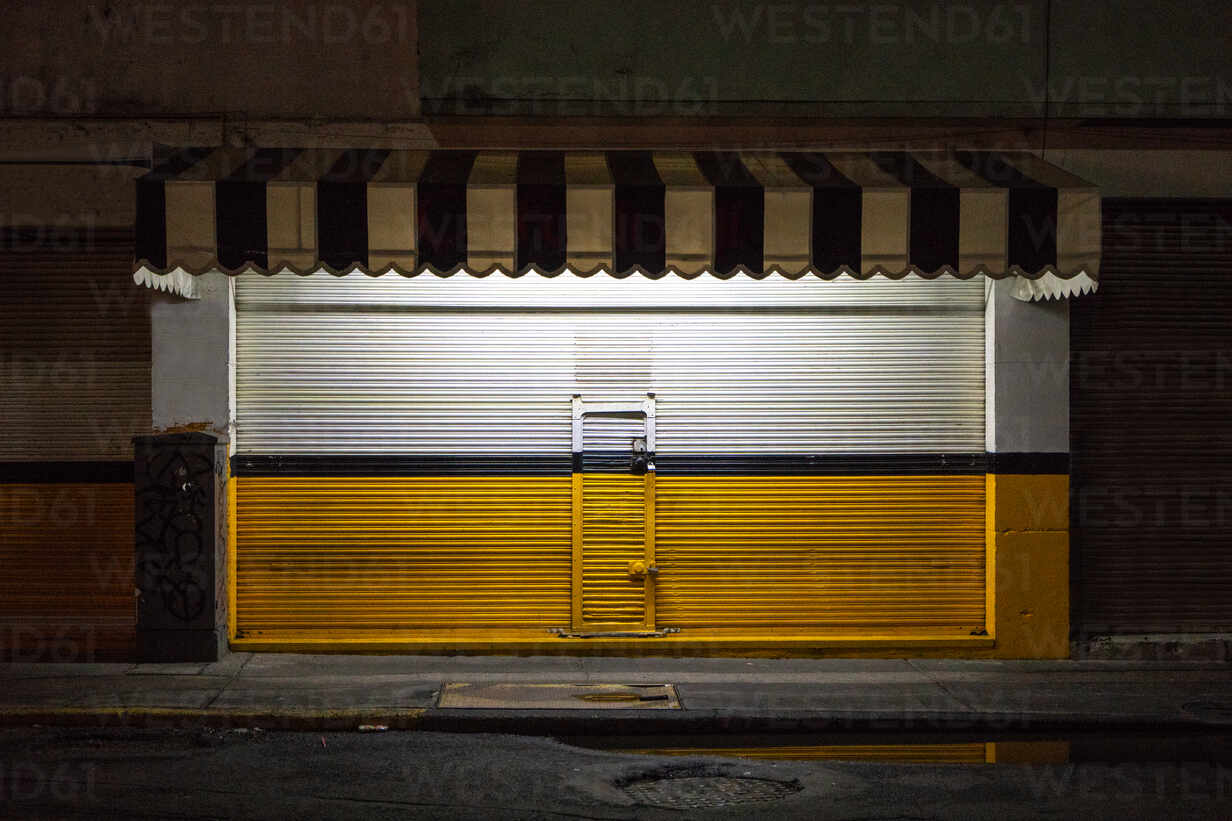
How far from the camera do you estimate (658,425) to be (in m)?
10.8

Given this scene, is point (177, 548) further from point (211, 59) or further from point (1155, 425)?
point (1155, 425)

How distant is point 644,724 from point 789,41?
5.72m

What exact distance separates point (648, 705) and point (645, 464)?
2.50 m

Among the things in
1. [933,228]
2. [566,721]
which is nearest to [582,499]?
[566,721]

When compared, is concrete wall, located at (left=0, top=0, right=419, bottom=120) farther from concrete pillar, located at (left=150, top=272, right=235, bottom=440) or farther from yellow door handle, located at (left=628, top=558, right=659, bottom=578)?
yellow door handle, located at (left=628, top=558, right=659, bottom=578)

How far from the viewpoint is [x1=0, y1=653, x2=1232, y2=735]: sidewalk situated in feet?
27.8

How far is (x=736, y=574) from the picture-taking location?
35.5 feet

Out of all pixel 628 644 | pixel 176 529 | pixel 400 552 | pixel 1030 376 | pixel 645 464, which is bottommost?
pixel 628 644

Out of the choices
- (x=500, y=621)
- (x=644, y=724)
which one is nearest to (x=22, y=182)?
(x=500, y=621)

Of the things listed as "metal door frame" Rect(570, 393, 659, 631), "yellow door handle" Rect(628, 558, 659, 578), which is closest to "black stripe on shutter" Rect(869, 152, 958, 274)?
"metal door frame" Rect(570, 393, 659, 631)

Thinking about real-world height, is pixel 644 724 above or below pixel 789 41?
below

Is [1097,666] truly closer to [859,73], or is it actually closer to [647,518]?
[647,518]

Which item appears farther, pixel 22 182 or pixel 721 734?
pixel 22 182

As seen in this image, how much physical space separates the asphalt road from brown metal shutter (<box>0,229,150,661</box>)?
243cm
